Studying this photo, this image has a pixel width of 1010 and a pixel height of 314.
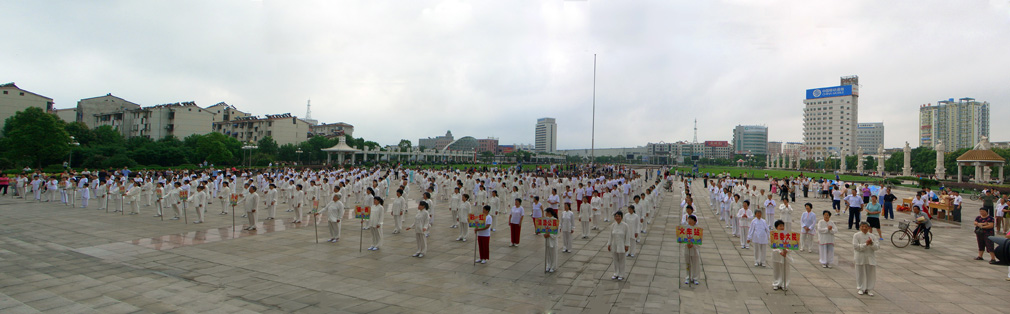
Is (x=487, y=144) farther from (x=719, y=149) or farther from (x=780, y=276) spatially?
(x=780, y=276)

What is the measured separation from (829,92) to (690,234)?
526ft

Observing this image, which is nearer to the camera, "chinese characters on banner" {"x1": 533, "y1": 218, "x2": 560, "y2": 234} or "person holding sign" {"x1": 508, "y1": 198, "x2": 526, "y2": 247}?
"chinese characters on banner" {"x1": 533, "y1": 218, "x2": 560, "y2": 234}

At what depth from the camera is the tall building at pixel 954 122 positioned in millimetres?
145125

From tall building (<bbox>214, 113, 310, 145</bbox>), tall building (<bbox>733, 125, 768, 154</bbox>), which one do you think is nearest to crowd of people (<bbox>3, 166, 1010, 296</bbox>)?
tall building (<bbox>214, 113, 310, 145</bbox>)

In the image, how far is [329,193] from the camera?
73.4 feet

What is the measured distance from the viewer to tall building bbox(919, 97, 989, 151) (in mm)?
145125

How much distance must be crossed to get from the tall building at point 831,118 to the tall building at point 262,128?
13785 cm

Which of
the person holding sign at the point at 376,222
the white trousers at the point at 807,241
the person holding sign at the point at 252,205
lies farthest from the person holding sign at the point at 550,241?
the person holding sign at the point at 252,205

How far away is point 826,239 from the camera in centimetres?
928

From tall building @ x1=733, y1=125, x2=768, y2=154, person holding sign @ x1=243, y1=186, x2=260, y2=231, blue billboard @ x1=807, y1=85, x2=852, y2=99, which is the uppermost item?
blue billboard @ x1=807, y1=85, x2=852, y2=99

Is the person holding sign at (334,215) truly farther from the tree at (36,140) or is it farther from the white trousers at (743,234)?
the tree at (36,140)

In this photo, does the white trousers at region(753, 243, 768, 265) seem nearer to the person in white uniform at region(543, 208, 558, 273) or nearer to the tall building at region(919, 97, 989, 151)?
the person in white uniform at region(543, 208, 558, 273)

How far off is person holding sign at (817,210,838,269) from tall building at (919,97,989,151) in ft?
599

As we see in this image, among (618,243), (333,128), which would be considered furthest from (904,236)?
(333,128)
